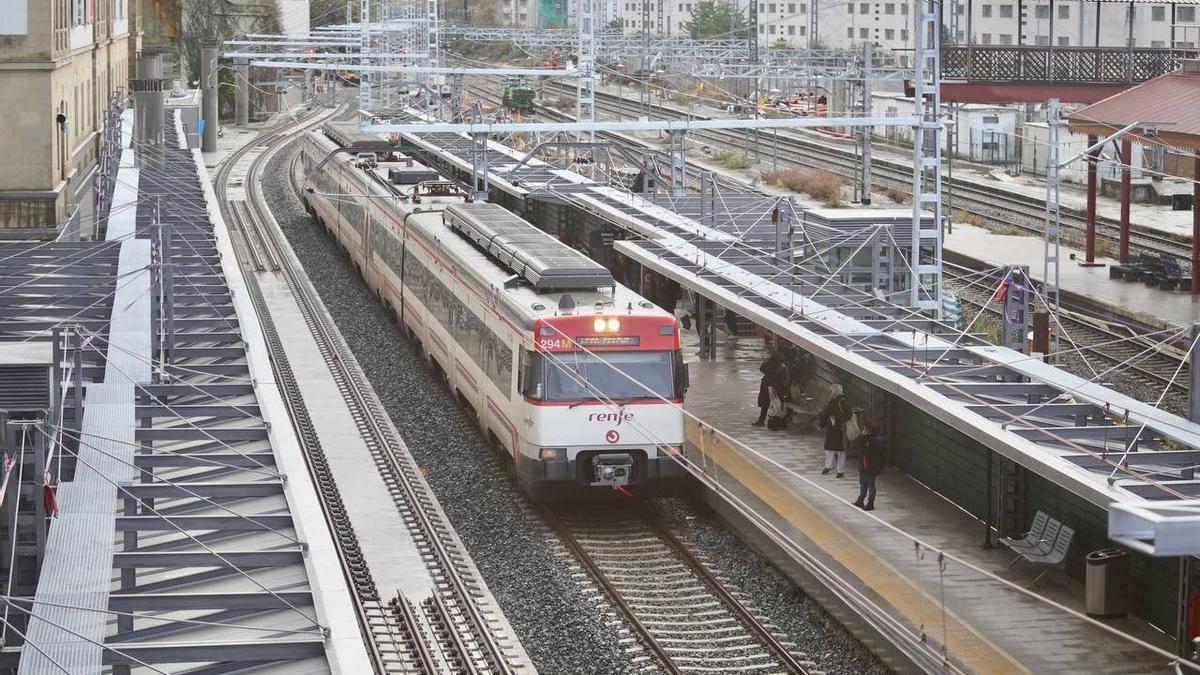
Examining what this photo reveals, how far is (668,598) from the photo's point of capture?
18.1 m

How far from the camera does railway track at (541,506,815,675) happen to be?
16.2 m

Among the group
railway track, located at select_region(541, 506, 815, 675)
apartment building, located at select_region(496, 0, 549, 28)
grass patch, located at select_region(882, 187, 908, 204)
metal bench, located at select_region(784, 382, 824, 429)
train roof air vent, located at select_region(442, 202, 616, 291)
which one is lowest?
railway track, located at select_region(541, 506, 815, 675)

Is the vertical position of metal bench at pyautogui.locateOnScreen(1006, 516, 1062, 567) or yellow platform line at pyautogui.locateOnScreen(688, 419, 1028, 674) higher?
metal bench at pyautogui.locateOnScreen(1006, 516, 1062, 567)

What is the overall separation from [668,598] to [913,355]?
358 cm

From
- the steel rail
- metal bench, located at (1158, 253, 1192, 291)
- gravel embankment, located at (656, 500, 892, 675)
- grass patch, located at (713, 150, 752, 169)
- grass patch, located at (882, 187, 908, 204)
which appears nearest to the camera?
gravel embankment, located at (656, 500, 892, 675)

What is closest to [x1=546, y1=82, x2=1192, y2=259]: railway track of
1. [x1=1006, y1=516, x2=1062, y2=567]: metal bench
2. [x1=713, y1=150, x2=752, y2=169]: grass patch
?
[x1=713, y1=150, x2=752, y2=169]: grass patch

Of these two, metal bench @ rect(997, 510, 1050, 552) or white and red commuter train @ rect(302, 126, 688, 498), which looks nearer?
metal bench @ rect(997, 510, 1050, 552)

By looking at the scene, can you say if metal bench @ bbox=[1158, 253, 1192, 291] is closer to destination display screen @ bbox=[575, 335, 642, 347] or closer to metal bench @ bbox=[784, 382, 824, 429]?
metal bench @ bbox=[784, 382, 824, 429]

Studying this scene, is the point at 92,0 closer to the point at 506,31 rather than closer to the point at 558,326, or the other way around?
the point at 558,326

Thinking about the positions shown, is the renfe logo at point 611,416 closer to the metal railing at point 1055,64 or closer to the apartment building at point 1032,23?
the metal railing at point 1055,64

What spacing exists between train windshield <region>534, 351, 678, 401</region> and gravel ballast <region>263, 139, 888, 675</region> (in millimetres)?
1669

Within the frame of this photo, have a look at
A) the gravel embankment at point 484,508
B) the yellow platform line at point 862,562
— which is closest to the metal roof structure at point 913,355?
the yellow platform line at point 862,562

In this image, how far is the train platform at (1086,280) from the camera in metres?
34.5

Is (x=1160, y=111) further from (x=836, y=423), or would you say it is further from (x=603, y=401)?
(x=603, y=401)
